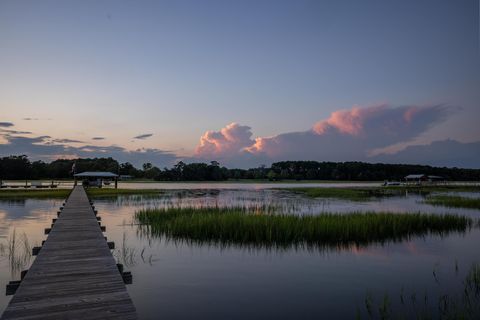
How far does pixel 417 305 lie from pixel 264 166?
180 metres

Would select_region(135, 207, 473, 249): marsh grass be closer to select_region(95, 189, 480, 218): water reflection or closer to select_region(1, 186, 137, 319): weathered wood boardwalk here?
select_region(95, 189, 480, 218): water reflection

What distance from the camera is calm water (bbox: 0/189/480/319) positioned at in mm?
8562

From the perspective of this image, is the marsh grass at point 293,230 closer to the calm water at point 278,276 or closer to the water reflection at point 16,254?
the calm water at point 278,276

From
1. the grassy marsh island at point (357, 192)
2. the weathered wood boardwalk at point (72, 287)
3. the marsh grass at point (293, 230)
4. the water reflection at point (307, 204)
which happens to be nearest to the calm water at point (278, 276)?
the marsh grass at point (293, 230)

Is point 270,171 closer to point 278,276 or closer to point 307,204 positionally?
point 307,204

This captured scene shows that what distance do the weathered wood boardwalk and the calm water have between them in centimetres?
160

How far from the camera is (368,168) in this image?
157 metres

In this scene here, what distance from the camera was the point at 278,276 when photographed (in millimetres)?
11031

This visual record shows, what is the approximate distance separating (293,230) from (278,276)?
17.5ft

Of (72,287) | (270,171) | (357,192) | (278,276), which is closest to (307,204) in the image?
(278,276)

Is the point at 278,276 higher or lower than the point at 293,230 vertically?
lower

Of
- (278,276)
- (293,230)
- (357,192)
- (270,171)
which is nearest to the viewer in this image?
(278,276)

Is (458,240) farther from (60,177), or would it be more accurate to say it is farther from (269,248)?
(60,177)

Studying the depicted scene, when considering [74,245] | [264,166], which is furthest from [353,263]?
[264,166]
